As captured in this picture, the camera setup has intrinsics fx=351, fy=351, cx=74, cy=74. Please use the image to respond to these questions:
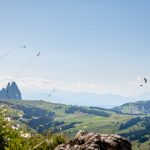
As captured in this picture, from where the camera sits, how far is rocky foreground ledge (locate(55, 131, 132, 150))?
10.2m

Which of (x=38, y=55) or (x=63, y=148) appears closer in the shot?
(x=38, y=55)

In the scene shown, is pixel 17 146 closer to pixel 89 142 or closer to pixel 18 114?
pixel 89 142

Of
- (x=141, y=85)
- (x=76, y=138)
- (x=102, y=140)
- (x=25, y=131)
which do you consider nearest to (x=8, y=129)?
(x=25, y=131)

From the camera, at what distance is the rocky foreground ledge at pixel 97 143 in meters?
10.2

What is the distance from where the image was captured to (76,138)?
11.2 meters

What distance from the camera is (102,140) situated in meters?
10.4

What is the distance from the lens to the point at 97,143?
33.9ft

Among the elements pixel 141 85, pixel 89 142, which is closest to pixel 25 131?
pixel 89 142

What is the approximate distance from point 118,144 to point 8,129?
11.3 feet

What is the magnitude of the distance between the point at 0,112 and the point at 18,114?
0.91 meters

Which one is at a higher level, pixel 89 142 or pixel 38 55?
pixel 38 55

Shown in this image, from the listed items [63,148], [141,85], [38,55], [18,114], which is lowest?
[63,148]

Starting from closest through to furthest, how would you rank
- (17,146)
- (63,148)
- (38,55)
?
(17,146), (38,55), (63,148)

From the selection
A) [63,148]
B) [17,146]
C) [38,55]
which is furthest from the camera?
[63,148]
